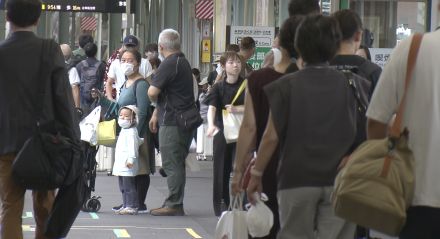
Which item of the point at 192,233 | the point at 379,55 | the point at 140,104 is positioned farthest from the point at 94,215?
the point at 379,55

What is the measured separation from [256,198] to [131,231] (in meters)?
5.22

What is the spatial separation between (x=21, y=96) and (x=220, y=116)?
5.27 meters

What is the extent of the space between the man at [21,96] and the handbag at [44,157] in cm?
3

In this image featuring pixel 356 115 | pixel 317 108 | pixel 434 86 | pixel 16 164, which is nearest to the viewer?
pixel 434 86

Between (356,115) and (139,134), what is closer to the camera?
(356,115)

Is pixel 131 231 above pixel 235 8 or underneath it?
underneath

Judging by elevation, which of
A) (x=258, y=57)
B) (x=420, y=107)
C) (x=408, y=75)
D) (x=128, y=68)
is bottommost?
(x=258, y=57)

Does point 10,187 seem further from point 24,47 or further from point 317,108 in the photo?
point 317,108

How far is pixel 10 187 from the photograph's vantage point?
25.7 ft

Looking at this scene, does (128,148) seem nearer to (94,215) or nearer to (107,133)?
(107,133)

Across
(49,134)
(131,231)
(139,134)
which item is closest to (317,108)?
(49,134)

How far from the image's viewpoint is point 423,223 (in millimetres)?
5258

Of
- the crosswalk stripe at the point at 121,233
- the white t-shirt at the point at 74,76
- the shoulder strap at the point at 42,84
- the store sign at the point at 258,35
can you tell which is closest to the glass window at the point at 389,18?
the store sign at the point at 258,35

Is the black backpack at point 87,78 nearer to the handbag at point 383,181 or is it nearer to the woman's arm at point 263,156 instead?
the woman's arm at point 263,156
